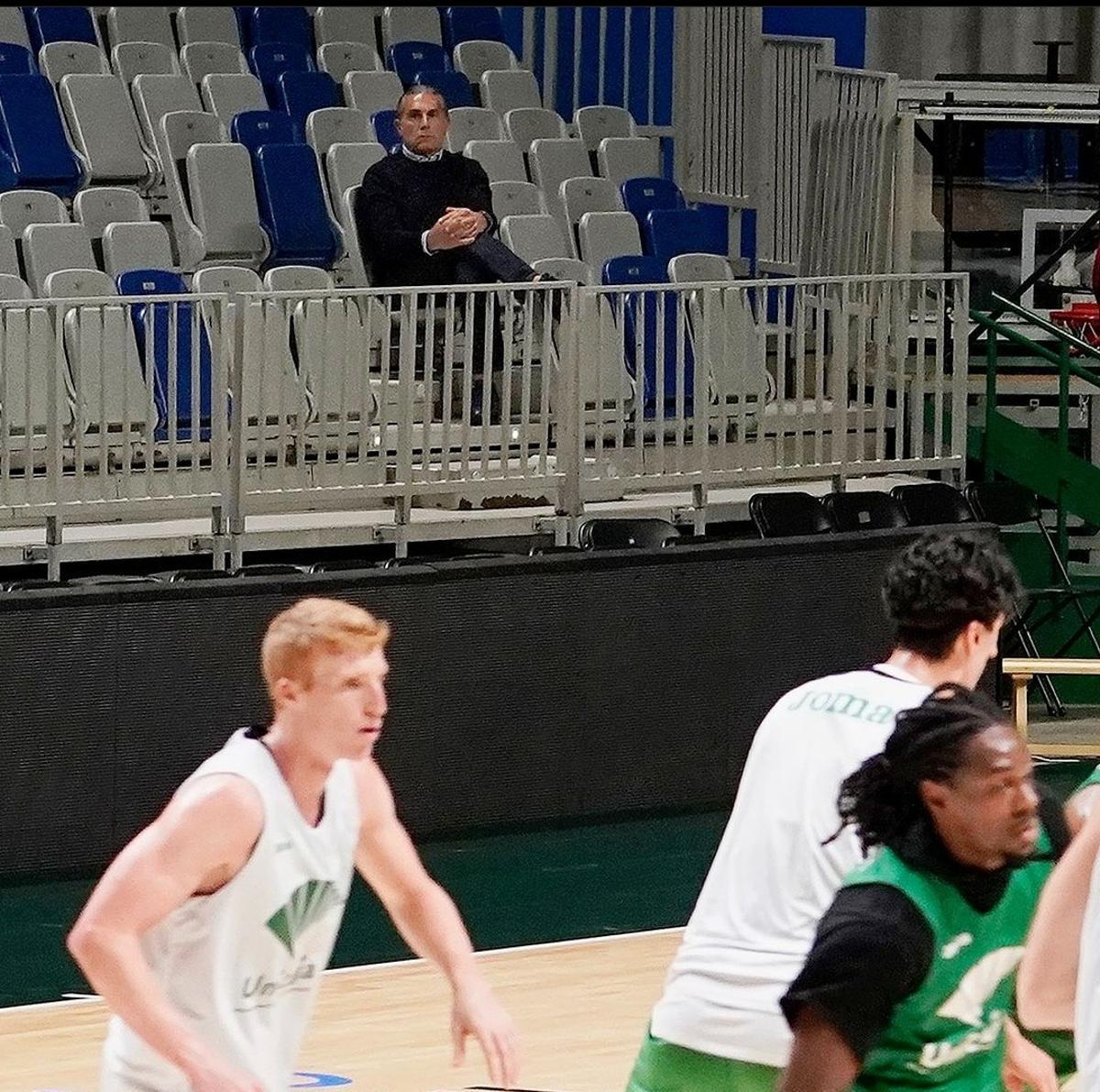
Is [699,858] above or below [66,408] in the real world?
below

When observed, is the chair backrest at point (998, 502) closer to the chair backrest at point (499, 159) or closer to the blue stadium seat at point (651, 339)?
the blue stadium seat at point (651, 339)

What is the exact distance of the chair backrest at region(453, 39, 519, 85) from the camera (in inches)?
525

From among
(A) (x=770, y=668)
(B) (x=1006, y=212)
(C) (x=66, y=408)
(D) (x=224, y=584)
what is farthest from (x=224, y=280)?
(B) (x=1006, y=212)

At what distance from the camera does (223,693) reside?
891cm

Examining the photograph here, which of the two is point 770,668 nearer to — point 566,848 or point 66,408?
point 566,848

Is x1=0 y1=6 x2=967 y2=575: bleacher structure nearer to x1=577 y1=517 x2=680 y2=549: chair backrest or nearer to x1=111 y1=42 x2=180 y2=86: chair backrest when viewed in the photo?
x1=111 y1=42 x2=180 y2=86: chair backrest

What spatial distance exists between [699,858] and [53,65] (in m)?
5.17

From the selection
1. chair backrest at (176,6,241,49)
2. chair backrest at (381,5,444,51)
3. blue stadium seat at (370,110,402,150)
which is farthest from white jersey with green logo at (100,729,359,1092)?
chair backrest at (381,5,444,51)

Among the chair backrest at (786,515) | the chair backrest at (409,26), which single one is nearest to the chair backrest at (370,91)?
the chair backrest at (409,26)

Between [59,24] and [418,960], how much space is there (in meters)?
6.41

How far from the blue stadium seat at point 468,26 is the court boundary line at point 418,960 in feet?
22.2

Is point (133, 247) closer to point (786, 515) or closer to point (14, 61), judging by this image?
point (14, 61)

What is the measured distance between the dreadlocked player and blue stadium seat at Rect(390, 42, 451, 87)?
10.3 m

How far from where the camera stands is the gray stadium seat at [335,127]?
12.0m
